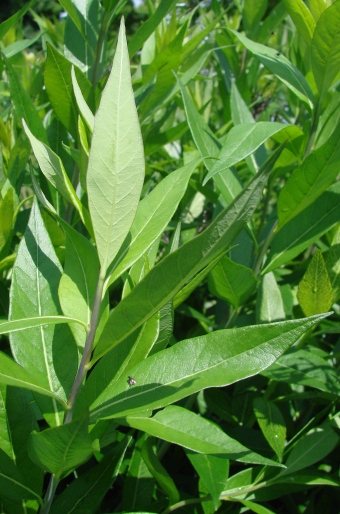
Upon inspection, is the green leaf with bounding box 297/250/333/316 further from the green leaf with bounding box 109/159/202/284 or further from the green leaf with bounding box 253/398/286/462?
the green leaf with bounding box 109/159/202/284

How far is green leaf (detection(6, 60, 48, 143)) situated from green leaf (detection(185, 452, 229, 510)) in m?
0.85

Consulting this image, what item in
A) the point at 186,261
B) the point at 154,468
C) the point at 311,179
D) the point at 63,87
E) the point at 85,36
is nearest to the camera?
the point at 186,261

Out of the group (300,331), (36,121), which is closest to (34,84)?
(36,121)

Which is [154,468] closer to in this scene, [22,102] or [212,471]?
[212,471]

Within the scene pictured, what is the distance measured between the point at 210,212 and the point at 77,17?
0.89 meters

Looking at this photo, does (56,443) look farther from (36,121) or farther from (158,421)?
(36,121)

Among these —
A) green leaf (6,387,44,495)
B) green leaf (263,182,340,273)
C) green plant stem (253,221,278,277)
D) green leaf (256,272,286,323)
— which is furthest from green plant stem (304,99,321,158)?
green leaf (6,387,44,495)

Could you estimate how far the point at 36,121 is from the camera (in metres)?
1.28

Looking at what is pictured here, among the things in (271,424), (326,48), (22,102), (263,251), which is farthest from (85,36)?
(271,424)

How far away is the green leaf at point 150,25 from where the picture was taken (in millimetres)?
1278

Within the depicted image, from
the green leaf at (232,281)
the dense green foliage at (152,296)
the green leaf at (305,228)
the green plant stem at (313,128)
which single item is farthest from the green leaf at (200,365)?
the green plant stem at (313,128)

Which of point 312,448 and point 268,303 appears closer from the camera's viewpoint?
point 312,448

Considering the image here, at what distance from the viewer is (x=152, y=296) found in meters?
0.74

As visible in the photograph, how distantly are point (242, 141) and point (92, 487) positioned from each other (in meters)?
0.77
